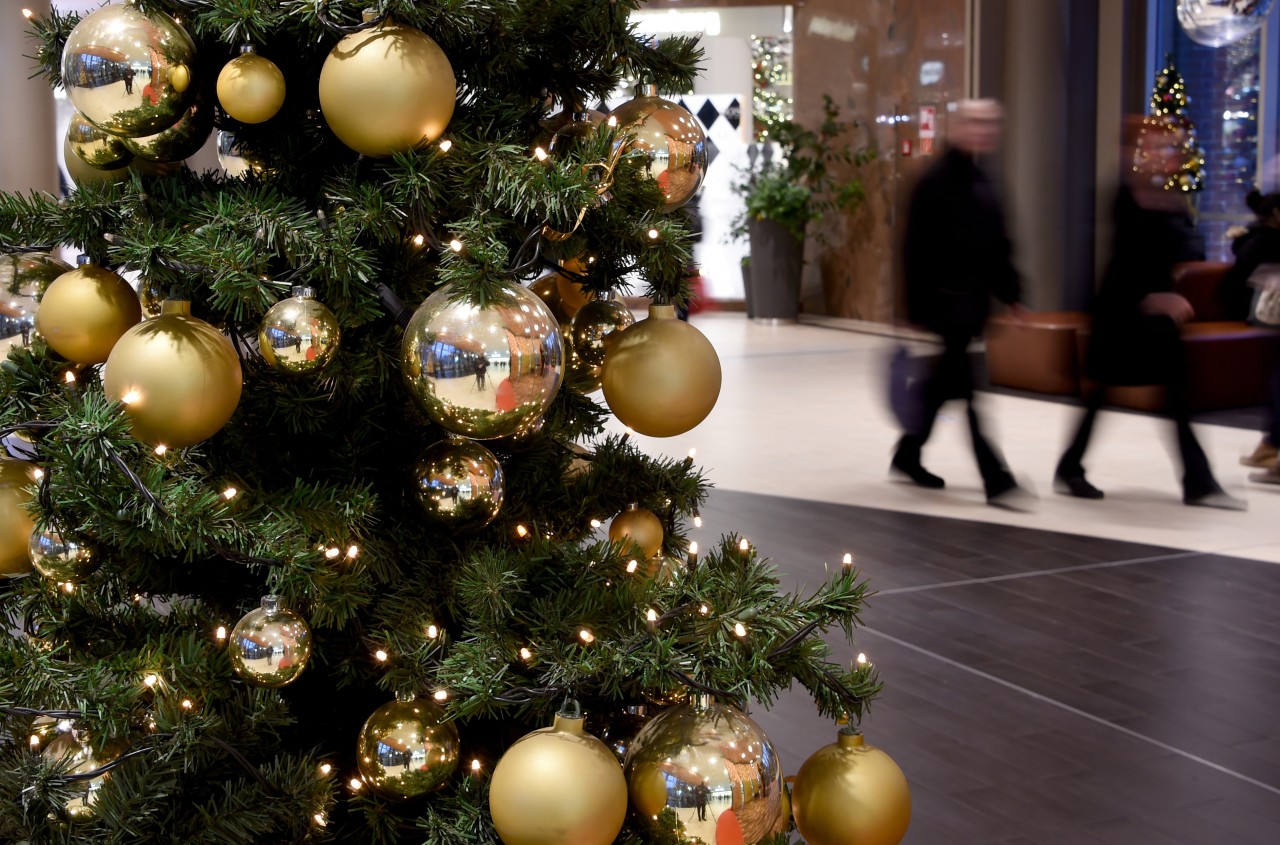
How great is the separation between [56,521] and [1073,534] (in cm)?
481

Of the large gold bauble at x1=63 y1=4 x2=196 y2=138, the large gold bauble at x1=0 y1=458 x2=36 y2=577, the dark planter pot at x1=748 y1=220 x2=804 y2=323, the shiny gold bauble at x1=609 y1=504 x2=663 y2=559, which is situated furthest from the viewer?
the dark planter pot at x1=748 y1=220 x2=804 y2=323

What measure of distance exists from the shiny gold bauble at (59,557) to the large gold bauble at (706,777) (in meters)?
0.80

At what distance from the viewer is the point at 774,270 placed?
1447 cm

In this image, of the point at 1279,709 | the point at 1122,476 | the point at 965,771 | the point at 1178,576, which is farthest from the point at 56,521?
the point at 1122,476

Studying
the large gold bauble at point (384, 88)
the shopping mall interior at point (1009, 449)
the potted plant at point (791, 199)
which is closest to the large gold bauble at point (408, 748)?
the shopping mall interior at point (1009, 449)

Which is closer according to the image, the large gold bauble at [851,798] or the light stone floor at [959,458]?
the large gold bauble at [851,798]

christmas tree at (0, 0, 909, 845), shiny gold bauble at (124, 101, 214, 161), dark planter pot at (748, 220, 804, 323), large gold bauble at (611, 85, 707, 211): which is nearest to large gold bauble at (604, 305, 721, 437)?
christmas tree at (0, 0, 909, 845)

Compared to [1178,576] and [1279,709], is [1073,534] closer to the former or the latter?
[1178,576]

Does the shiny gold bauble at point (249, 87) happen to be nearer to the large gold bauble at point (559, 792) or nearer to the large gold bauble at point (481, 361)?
the large gold bauble at point (481, 361)

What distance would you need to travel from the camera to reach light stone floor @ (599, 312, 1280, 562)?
6.04 meters

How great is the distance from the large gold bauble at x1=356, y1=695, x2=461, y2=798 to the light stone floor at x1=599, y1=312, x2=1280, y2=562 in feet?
12.0

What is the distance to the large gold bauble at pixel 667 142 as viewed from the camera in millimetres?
1895

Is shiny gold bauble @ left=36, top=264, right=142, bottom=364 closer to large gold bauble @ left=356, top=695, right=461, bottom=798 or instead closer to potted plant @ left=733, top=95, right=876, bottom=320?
large gold bauble @ left=356, top=695, right=461, bottom=798

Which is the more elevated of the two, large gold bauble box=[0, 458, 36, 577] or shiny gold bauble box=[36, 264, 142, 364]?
shiny gold bauble box=[36, 264, 142, 364]
